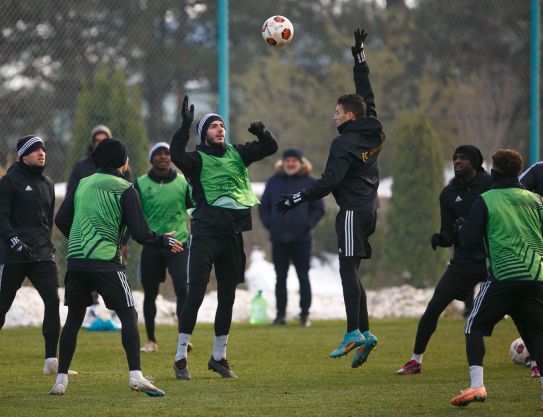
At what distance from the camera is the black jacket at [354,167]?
8781 millimetres

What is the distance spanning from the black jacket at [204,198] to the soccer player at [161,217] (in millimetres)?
2015

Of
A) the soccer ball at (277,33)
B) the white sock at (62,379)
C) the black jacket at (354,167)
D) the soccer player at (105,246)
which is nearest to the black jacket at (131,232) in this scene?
the soccer player at (105,246)

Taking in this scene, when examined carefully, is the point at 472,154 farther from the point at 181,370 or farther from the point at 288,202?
the point at 181,370

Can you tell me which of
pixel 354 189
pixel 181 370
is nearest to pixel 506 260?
pixel 354 189

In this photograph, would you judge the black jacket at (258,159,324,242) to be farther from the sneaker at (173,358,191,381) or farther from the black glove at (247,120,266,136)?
the sneaker at (173,358,191,381)

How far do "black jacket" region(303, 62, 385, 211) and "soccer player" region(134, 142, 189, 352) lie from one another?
2.48 metres

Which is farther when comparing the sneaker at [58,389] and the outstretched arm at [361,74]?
the outstretched arm at [361,74]

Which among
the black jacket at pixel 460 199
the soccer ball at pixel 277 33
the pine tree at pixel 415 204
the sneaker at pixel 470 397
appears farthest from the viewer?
the pine tree at pixel 415 204

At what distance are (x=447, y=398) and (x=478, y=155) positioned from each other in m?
2.53

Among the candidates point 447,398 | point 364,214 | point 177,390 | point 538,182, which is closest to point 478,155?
point 538,182

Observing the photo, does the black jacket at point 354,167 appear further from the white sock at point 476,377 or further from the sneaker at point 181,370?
the white sock at point 476,377

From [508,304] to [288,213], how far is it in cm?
730

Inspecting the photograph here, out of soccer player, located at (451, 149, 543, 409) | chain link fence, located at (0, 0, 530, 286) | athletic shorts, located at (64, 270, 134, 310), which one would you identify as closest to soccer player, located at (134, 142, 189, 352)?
athletic shorts, located at (64, 270, 134, 310)

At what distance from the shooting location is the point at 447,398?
25.1 feet
